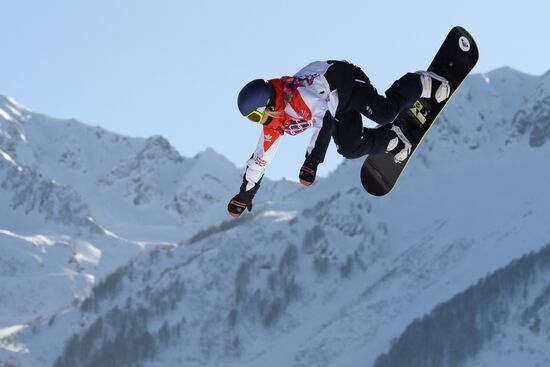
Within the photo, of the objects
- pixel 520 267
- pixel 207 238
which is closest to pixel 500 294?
pixel 520 267

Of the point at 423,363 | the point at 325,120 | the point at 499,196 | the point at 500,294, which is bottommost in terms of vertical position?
the point at 325,120

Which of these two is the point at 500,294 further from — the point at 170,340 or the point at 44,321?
the point at 44,321

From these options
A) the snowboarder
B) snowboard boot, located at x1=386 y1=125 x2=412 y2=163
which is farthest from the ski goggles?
snowboard boot, located at x1=386 y1=125 x2=412 y2=163

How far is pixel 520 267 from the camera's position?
149250 millimetres

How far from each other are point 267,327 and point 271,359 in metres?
12.0

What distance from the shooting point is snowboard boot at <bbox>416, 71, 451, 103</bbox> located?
16.0 meters

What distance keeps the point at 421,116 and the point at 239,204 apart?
10.6ft

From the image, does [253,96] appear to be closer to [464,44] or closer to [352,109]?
[352,109]

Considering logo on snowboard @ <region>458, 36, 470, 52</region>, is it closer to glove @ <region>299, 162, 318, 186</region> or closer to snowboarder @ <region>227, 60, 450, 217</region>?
snowboarder @ <region>227, 60, 450, 217</region>

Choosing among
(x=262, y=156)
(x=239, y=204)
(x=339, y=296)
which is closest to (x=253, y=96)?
(x=262, y=156)

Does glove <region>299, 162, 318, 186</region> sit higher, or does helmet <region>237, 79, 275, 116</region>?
helmet <region>237, 79, 275, 116</region>

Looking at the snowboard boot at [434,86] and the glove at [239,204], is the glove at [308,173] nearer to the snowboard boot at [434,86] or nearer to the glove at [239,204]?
the glove at [239,204]

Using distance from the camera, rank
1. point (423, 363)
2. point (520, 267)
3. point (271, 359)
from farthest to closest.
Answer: point (271, 359), point (520, 267), point (423, 363)

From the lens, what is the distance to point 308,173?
14180 millimetres
